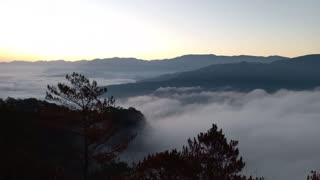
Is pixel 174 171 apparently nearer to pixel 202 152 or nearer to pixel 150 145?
pixel 202 152

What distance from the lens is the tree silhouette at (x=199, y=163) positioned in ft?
84.1

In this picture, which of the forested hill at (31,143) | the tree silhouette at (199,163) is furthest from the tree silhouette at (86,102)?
the tree silhouette at (199,163)

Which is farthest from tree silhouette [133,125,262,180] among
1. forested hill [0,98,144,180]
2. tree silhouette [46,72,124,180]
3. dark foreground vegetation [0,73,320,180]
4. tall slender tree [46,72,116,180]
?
tall slender tree [46,72,116,180]

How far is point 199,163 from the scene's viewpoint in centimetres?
2645

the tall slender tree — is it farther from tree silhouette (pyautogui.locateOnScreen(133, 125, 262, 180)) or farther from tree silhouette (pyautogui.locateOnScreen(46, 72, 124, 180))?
tree silhouette (pyautogui.locateOnScreen(133, 125, 262, 180))

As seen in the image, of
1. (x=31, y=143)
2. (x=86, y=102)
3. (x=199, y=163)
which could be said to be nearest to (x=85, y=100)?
(x=86, y=102)

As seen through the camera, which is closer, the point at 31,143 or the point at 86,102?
the point at 86,102

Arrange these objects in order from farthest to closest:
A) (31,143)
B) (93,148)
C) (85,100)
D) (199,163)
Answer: (31,143) → (93,148) → (85,100) → (199,163)

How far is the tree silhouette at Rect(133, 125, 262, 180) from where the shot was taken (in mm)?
25641

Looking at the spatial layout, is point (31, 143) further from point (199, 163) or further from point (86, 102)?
point (199, 163)

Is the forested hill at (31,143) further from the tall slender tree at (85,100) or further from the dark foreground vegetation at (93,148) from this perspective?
the tall slender tree at (85,100)

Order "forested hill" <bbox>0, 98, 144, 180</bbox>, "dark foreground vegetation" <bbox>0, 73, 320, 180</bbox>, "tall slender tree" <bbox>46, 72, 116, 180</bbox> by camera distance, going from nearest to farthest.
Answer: "forested hill" <bbox>0, 98, 144, 180</bbox>
"dark foreground vegetation" <bbox>0, 73, 320, 180</bbox>
"tall slender tree" <bbox>46, 72, 116, 180</bbox>

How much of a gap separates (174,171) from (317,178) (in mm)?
7999

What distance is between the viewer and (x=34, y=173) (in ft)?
83.3
